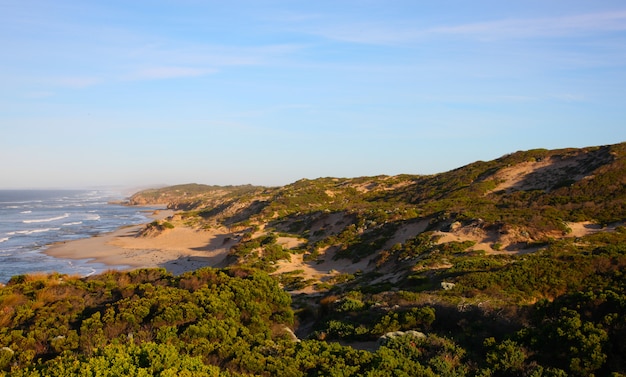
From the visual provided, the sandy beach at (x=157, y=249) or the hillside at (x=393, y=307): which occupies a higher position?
the hillside at (x=393, y=307)

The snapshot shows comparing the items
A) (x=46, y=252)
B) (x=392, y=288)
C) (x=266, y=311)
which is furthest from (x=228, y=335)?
(x=46, y=252)

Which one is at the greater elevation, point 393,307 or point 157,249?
point 393,307

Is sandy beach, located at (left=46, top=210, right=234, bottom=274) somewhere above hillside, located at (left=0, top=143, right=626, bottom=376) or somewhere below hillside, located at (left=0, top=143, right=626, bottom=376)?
below

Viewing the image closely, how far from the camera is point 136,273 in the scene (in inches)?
614

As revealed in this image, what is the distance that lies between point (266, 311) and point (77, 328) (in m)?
4.98

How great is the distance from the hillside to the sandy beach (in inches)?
313

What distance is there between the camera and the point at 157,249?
42.6 m

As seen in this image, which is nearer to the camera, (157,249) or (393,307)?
(393,307)

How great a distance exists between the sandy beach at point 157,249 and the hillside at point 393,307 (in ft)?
26.1

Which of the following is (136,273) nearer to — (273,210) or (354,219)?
(354,219)

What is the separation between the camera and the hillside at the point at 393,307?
26.3ft

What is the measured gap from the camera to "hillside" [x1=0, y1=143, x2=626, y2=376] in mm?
8016

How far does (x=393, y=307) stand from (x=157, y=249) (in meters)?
35.7

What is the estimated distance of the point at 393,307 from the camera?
39.8 feet
